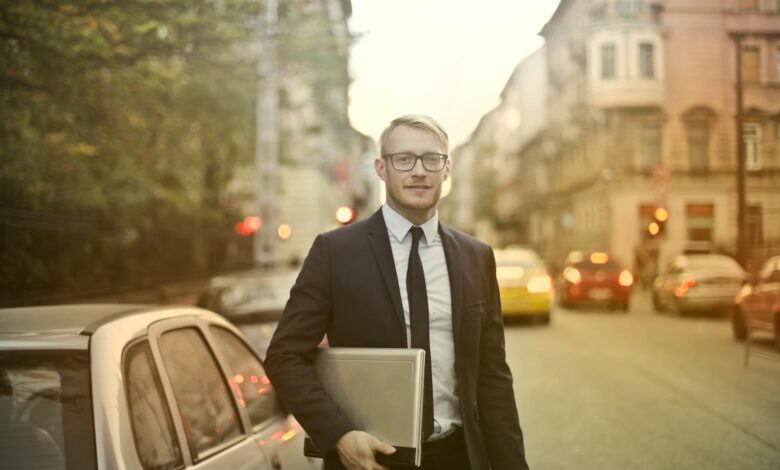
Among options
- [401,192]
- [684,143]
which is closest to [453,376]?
[401,192]

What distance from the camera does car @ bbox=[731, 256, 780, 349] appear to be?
730 centimetres

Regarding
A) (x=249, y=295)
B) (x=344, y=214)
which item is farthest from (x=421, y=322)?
(x=344, y=214)

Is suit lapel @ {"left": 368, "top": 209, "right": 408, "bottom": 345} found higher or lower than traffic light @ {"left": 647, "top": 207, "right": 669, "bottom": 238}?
lower

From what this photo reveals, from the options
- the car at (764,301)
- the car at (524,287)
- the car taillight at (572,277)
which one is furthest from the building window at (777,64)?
the car taillight at (572,277)

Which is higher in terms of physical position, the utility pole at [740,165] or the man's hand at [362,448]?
the utility pole at [740,165]

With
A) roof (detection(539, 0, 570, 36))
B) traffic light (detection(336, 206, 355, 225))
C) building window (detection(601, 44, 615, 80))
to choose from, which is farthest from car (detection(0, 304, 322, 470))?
traffic light (detection(336, 206, 355, 225))

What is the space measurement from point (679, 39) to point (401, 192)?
20.7ft

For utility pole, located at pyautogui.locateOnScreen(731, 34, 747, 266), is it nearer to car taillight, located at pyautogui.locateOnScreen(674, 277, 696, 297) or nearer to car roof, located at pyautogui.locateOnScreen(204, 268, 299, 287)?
car taillight, located at pyautogui.locateOnScreen(674, 277, 696, 297)

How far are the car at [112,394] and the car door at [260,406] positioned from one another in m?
0.16

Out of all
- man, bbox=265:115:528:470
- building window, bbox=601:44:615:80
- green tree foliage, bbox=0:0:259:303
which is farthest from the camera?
green tree foliage, bbox=0:0:259:303

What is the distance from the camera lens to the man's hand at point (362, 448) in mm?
2559

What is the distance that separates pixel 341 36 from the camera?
12.8 meters

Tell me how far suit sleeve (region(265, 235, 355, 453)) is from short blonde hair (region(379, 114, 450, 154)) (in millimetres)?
399

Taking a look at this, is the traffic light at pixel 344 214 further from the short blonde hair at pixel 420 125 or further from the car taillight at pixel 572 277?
the short blonde hair at pixel 420 125
